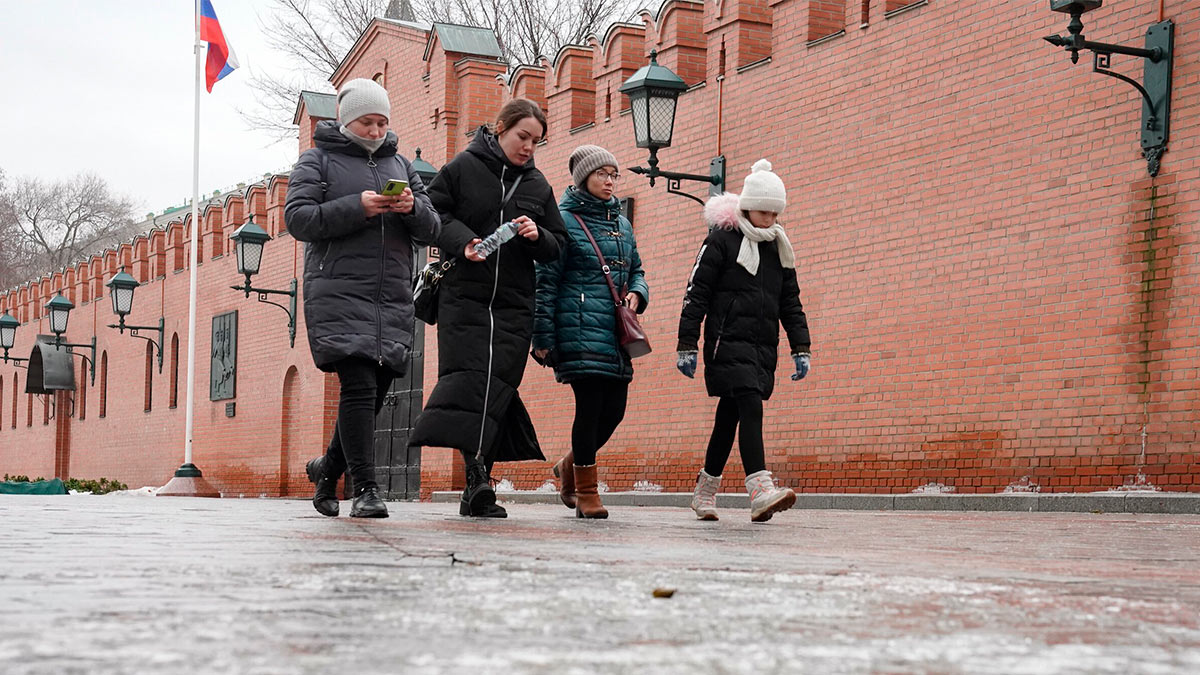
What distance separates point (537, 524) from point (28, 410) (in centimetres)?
3887

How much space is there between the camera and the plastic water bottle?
22.8 ft

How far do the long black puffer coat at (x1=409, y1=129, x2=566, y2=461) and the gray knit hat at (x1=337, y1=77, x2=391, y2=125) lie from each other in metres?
0.53

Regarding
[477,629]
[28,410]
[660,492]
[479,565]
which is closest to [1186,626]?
[477,629]

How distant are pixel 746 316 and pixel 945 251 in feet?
15.9

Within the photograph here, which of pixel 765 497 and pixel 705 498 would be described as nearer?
pixel 765 497

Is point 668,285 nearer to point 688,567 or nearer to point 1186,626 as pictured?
point 688,567

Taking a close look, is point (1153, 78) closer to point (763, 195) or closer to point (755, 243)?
point (763, 195)

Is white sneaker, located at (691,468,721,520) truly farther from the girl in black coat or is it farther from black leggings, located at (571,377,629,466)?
the girl in black coat

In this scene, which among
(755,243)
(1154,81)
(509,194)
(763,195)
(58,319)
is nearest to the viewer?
(509,194)

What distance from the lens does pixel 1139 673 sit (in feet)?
6.58

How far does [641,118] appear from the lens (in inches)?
549

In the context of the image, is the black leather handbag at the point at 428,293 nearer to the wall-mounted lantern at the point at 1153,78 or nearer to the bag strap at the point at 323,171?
the bag strap at the point at 323,171

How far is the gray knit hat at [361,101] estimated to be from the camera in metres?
6.82

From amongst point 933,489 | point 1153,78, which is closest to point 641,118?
point 933,489
